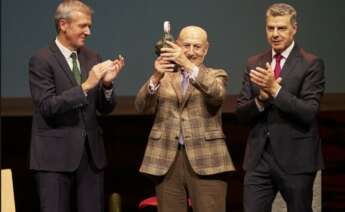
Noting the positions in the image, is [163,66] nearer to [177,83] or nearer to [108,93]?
[177,83]

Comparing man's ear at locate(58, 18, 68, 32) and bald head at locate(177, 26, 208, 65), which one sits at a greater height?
man's ear at locate(58, 18, 68, 32)

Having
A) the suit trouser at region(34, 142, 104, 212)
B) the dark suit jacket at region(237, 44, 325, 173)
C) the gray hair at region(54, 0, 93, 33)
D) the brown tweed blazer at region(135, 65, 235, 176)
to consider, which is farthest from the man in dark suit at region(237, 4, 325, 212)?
the gray hair at region(54, 0, 93, 33)

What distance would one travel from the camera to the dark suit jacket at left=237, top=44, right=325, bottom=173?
3.17 metres

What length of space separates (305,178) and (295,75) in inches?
19.9

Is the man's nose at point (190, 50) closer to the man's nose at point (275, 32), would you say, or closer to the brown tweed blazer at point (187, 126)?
the brown tweed blazer at point (187, 126)

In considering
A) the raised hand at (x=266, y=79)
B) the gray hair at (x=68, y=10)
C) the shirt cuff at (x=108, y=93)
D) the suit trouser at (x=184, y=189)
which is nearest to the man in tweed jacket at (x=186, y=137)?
the suit trouser at (x=184, y=189)

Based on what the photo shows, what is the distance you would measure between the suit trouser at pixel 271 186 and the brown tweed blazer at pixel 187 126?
0.18m

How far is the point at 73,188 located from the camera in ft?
11.0

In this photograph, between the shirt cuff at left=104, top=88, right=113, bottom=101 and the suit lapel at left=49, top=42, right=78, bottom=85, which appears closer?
the suit lapel at left=49, top=42, right=78, bottom=85

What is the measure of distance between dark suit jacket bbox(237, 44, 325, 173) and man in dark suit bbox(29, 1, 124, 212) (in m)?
0.69

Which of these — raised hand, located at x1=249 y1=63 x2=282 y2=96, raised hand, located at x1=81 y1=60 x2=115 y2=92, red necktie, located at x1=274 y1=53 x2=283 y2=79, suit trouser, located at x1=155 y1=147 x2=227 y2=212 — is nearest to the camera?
raised hand, located at x1=249 y1=63 x2=282 y2=96

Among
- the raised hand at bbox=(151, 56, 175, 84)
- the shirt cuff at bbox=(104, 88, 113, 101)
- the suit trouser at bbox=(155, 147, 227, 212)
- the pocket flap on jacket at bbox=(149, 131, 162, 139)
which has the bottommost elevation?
the suit trouser at bbox=(155, 147, 227, 212)

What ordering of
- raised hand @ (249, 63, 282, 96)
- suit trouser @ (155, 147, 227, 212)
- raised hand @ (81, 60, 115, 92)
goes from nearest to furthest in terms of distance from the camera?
raised hand @ (249, 63, 282, 96)
raised hand @ (81, 60, 115, 92)
suit trouser @ (155, 147, 227, 212)

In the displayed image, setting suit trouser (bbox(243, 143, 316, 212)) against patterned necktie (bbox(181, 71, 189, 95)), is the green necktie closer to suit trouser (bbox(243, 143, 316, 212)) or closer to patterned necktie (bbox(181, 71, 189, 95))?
patterned necktie (bbox(181, 71, 189, 95))
